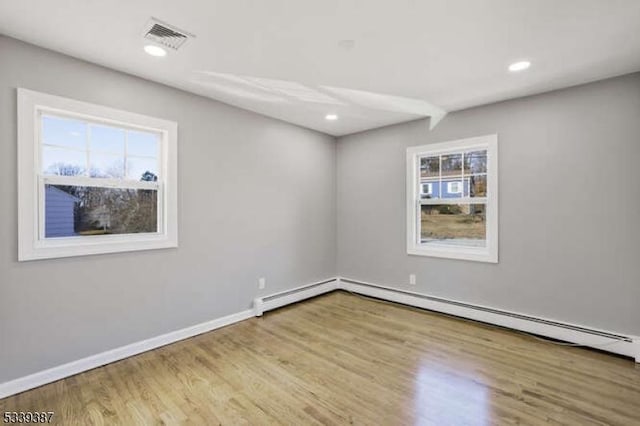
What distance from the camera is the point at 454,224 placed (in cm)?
389

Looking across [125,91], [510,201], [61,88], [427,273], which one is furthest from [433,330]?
[61,88]

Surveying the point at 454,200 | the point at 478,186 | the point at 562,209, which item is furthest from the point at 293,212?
the point at 562,209

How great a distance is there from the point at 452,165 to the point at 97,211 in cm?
393

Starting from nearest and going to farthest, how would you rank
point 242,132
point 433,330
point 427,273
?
1. point 433,330
2. point 242,132
3. point 427,273

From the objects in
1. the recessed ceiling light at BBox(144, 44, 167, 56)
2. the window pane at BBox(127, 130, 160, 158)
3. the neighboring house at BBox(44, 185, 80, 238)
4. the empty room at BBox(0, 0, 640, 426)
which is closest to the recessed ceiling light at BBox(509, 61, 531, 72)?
the empty room at BBox(0, 0, 640, 426)

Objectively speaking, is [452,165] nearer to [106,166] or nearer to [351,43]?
[351,43]

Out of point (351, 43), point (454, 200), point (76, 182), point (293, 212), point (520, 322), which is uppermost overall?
point (351, 43)

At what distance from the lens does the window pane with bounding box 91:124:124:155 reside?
101 inches

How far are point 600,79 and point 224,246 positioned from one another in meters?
4.13

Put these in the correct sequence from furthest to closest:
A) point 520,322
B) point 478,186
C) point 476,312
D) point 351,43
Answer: point 478,186 → point 476,312 → point 520,322 → point 351,43

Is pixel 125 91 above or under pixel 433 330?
above

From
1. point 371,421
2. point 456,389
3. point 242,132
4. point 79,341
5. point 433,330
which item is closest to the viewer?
point 371,421

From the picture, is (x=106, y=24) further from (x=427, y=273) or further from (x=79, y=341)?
(x=427, y=273)

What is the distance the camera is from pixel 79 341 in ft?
7.88
